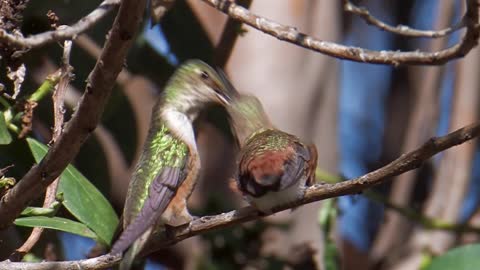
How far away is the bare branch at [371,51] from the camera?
6.45 feet

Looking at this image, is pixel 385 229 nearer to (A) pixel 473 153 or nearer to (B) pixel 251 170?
(A) pixel 473 153

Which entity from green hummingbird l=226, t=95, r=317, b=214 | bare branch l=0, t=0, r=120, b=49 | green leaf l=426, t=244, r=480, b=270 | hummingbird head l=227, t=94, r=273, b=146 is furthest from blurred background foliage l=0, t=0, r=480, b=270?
bare branch l=0, t=0, r=120, b=49

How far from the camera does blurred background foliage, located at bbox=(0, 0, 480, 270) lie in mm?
3418

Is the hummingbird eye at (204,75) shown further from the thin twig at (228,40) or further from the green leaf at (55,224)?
the green leaf at (55,224)

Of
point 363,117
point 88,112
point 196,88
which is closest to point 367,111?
point 363,117

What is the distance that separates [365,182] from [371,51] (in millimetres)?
333

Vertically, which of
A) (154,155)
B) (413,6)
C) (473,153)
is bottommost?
(154,155)

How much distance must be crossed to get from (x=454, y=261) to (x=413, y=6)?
269 centimetres

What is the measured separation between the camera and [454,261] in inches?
129

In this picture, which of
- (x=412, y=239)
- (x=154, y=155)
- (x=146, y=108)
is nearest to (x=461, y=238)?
(x=412, y=239)

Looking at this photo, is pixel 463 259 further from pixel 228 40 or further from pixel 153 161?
pixel 153 161

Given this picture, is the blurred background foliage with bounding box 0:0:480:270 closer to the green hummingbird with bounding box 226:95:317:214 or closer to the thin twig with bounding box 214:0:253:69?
the thin twig with bounding box 214:0:253:69

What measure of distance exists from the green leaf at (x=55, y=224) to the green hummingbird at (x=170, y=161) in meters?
0.10

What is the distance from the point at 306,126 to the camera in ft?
15.3
